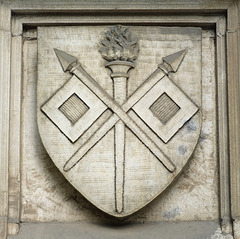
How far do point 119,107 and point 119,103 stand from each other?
3 centimetres

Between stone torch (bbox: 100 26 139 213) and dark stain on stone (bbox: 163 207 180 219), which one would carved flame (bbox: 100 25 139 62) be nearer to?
stone torch (bbox: 100 26 139 213)

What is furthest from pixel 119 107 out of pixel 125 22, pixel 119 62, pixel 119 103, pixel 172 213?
pixel 172 213

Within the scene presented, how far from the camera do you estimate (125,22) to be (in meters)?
4.61

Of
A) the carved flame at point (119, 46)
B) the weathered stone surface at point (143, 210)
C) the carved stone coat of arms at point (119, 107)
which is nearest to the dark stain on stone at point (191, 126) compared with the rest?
the carved stone coat of arms at point (119, 107)

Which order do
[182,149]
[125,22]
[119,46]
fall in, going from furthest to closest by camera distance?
[125,22] → [119,46] → [182,149]

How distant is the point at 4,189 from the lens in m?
4.42

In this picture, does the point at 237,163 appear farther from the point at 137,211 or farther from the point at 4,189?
the point at 4,189

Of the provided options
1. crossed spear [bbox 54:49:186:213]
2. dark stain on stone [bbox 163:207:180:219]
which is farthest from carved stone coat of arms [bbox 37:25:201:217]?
dark stain on stone [bbox 163:207:180:219]

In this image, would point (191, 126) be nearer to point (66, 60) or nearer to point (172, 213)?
point (172, 213)

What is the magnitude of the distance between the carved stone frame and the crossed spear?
242 mm

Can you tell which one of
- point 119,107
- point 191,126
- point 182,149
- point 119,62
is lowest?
point 182,149

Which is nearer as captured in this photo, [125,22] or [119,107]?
[119,107]

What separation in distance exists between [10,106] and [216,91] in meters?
1.15

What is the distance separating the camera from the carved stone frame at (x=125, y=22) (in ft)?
14.6
